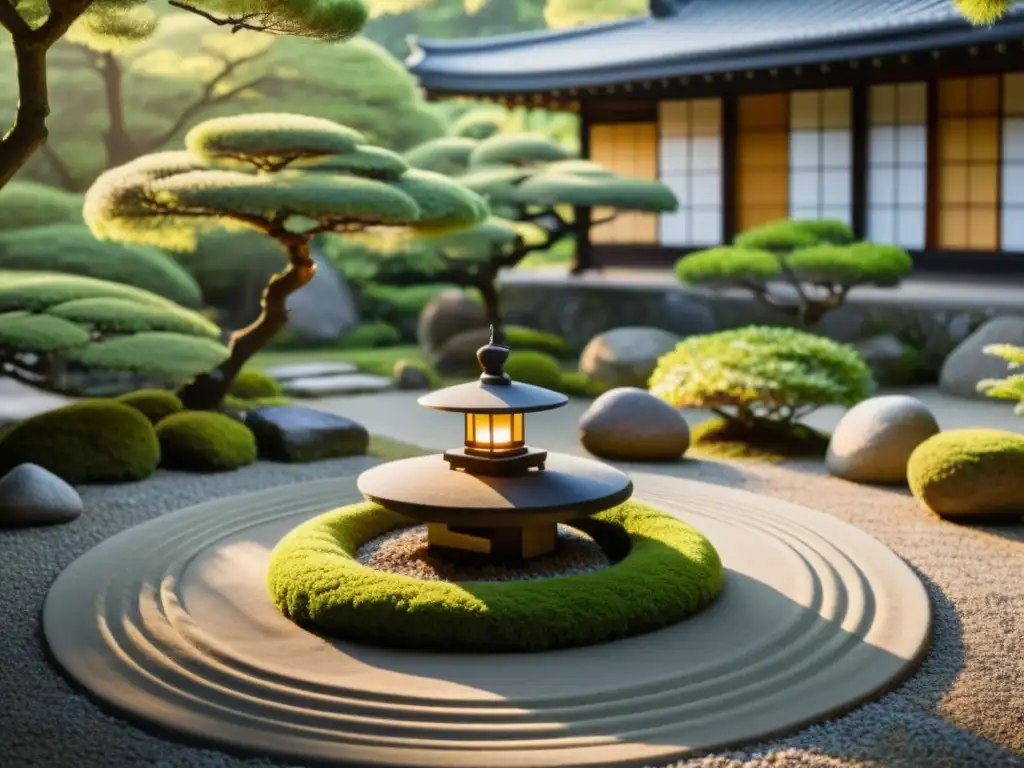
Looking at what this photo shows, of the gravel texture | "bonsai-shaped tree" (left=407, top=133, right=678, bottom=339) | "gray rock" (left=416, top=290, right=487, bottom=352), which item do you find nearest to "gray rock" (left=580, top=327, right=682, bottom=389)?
"bonsai-shaped tree" (left=407, top=133, right=678, bottom=339)

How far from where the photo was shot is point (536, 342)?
56.7 ft

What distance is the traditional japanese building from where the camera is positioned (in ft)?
50.0

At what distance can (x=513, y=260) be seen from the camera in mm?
16562

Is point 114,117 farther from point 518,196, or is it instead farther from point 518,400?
point 518,400

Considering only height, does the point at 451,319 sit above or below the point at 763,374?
below

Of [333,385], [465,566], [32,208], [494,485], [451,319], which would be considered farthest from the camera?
[451,319]

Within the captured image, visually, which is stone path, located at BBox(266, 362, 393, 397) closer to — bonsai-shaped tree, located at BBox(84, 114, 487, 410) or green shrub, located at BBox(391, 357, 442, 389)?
green shrub, located at BBox(391, 357, 442, 389)

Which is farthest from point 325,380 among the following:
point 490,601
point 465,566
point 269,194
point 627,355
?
point 490,601

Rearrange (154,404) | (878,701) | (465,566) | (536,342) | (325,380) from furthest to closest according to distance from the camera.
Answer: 1. (536,342)
2. (325,380)
3. (154,404)
4. (465,566)
5. (878,701)

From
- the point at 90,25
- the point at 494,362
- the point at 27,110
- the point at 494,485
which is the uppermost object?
the point at 90,25

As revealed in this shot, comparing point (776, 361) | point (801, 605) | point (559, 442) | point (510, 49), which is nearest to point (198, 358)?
point (559, 442)

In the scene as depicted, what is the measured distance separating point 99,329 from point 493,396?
208 inches

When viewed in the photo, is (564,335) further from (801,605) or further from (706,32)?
(801,605)

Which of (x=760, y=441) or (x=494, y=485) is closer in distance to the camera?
(x=494, y=485)
